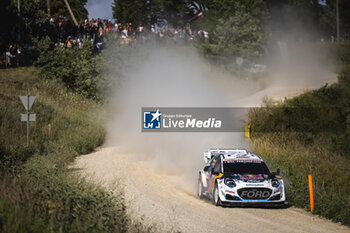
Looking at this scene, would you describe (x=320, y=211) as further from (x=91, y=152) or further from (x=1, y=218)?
(x=91, y=152)

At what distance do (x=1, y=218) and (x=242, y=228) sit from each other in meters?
5.77

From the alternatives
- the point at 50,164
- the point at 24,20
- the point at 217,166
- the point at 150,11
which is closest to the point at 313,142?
the point at 217,166

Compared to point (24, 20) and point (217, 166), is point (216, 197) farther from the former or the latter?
point (24, 20)

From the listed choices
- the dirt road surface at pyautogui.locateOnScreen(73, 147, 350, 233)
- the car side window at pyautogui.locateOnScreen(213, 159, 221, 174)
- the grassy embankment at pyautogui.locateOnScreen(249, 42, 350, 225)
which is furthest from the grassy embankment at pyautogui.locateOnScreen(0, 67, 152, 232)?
the grassy embankment at pyautogui.locateOnScreen(249, 42, 350, 225)

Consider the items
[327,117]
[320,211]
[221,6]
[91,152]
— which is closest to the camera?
[320,211]

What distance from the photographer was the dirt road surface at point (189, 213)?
11961mm

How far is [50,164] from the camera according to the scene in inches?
661

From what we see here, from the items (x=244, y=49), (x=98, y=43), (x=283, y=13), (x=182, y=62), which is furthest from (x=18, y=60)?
(x=283, y=13)

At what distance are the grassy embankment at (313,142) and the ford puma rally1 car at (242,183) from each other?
1318mm

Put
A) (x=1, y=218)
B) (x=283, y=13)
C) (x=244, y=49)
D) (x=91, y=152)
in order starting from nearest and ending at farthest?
(x=1, y=218), (x=91, y=152), (x=244, y=49), (x=283, y=13)

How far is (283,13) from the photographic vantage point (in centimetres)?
8912

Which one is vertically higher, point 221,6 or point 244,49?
point 221,6

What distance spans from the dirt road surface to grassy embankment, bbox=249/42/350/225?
836mm

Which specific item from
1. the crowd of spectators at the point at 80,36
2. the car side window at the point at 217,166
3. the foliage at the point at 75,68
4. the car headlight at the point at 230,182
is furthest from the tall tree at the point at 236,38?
the car headlight at the point at 230,182
